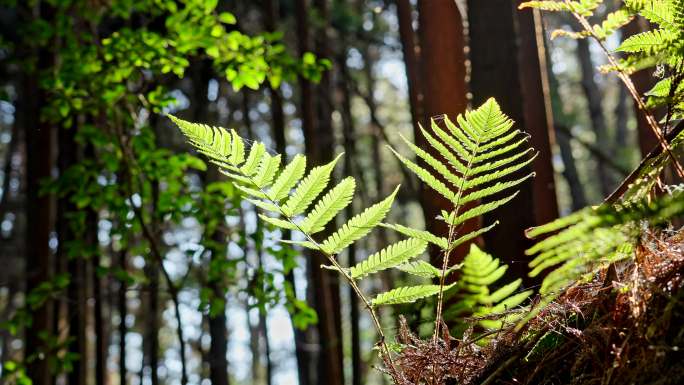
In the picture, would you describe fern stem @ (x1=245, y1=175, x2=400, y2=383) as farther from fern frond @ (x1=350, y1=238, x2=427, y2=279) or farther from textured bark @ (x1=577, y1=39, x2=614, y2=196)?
textured bark @ (x1=577, y1=39, x2=614, y2=196)

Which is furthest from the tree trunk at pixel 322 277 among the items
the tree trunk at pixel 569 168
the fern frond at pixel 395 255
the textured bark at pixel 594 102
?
the textured bark at pixel 594 102

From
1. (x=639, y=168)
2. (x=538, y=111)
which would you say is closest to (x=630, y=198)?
(x=639, y=168)

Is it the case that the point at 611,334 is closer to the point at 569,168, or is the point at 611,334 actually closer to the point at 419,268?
the point at 419,268

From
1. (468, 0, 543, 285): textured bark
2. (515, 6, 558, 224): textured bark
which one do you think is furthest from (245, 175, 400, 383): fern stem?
(515, 6, 558, 224): textured bark

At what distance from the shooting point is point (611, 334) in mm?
1156

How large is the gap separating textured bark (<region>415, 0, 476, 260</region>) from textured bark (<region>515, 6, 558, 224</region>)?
0.30m

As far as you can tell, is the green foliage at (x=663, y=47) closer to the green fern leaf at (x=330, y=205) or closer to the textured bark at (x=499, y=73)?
the green fern leaf at (x=330, y=205)

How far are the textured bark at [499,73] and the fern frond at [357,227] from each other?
144 centimetres

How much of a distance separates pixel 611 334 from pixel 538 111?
224cm

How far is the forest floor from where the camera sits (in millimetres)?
1058

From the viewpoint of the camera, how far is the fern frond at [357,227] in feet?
4.17

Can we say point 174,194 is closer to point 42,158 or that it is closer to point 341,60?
point 42,158

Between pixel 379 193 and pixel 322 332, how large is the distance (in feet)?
15.9

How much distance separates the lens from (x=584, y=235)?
992 millimetres
